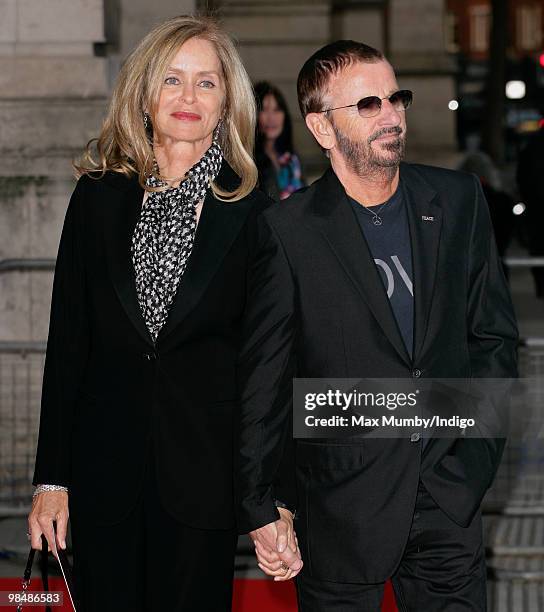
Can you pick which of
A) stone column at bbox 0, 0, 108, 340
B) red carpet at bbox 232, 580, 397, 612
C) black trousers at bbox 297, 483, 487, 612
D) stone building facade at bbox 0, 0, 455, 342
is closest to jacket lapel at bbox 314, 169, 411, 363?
black trousers at bbox 297, 483, 487, 612

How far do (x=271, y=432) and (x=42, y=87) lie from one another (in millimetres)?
5545

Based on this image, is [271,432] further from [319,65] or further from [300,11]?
[300,11]

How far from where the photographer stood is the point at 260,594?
6.38m

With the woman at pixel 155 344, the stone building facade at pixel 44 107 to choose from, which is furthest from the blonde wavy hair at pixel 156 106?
the stone building facade at pixel 44 107

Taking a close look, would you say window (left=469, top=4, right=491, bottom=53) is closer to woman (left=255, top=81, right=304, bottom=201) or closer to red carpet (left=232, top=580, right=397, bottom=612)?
woman (left=255, top=81, right=304, bottom=201)

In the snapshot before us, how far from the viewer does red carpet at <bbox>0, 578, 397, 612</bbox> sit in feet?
20.2

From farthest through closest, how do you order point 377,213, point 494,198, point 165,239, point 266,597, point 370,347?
point 494,198 < point 266,597 < point 165,239 < point 377,213 < point 370,347

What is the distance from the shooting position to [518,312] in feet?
50.9

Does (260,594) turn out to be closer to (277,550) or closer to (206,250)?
(277,550)

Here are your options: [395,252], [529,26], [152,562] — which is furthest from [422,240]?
[529,26]

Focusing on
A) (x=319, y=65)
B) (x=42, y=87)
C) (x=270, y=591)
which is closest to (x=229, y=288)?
(x=319, y=65)

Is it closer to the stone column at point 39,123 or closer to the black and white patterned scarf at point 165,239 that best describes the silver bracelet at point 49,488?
the black and white patterned scarf at point 165,239

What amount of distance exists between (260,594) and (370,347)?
2.87 m

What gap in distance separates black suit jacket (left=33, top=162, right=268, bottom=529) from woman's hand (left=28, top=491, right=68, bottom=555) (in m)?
0.05
